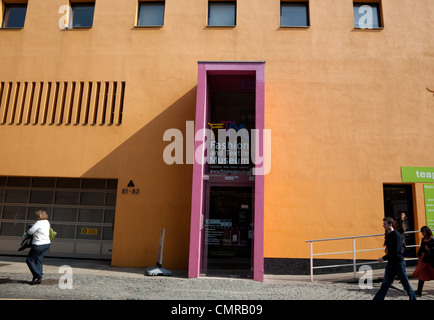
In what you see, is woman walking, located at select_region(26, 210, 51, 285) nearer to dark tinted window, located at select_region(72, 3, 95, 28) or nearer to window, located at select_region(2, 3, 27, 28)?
dark tinted window, located at select_region(72, 3, 95, 28)

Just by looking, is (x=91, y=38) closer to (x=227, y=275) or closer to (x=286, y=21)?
(x=286, y=21)

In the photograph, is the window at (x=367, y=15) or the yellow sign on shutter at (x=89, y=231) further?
the yellow sign on shutter at (x=89, y=231)

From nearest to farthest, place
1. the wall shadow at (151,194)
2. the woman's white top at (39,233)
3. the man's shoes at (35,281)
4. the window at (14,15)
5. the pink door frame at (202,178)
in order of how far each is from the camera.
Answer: the man's shoes at (35,281), the woman's white top at (39,233), the pink door frame at (202,178), the wall shadow at (151,194), the window at (14,15)

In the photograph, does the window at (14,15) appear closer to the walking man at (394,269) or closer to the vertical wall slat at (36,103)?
the vertical wall slat at (36,103)

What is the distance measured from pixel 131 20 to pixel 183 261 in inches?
333

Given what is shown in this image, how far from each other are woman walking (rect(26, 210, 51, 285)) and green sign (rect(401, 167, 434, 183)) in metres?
10.2

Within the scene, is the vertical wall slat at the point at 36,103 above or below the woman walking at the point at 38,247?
above

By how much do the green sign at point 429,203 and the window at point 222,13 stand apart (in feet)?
27.4

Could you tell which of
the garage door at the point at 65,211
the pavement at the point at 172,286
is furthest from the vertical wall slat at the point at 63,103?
the pavement at the point at 172,286

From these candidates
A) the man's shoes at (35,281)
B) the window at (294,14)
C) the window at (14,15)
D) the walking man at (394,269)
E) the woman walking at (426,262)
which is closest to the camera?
the walking man at (394,269)

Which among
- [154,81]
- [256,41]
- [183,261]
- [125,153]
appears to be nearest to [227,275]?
[183,261]

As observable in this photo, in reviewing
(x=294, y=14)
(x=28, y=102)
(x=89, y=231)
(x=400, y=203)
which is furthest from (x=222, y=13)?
(x=89, y=231)

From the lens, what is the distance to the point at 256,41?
11.1 meters

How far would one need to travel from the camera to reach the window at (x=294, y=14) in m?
11.5
